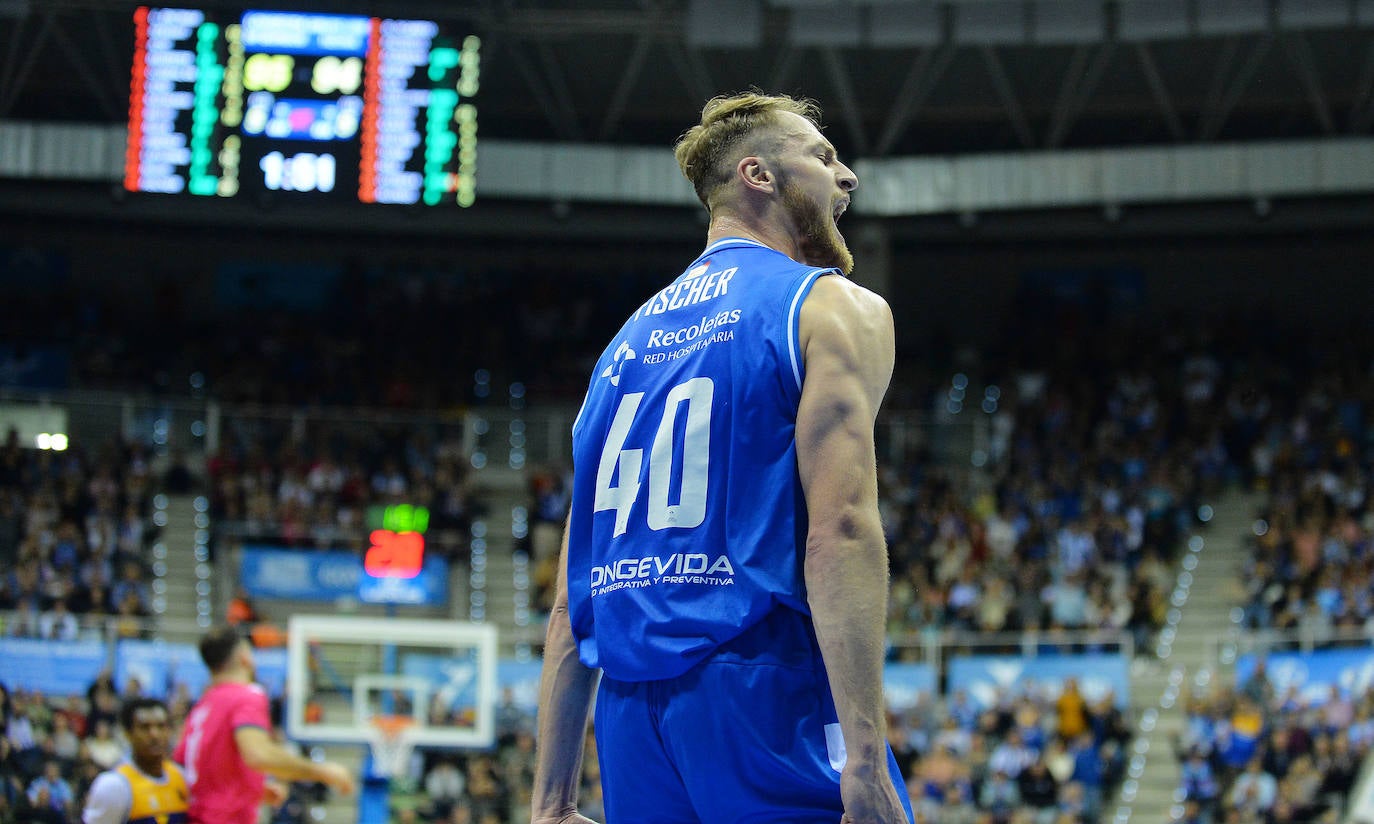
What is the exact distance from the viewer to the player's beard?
127 inches

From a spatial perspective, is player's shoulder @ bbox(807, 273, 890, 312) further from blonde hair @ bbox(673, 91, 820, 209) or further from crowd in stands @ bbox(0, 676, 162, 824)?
crowd in stands @ bbox(0, 676, 162, 824)

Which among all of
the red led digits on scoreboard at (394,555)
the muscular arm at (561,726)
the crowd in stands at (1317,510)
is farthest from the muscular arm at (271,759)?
the crowd in stands at (1317,510)

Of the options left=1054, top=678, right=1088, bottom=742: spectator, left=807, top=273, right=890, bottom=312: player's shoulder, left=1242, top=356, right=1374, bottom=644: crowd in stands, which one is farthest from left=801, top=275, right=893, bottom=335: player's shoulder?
left=1242, top=356, right=1374, bottom=644: crowd in stands

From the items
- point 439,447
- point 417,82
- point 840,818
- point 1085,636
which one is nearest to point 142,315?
point 439,447

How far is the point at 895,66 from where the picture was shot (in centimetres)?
2431

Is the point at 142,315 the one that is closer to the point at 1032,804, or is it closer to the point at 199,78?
the point at 199,78

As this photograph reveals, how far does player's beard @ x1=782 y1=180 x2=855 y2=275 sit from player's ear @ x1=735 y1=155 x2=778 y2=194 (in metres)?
0.03

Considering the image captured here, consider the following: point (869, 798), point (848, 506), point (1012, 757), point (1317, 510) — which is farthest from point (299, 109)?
point (1317, 510)

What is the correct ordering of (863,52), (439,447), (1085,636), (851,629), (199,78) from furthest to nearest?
1. (863,52)
2. (439,447)
3. (1085,636)
4. (199,78)
5. (851,629)

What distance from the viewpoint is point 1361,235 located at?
2695cm

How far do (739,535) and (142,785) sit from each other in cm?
451

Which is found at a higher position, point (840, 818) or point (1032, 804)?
point (840, 818)

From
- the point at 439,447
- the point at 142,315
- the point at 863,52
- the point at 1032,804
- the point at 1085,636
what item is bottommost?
the point at 1032,804

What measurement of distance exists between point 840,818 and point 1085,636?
16.0 meters
